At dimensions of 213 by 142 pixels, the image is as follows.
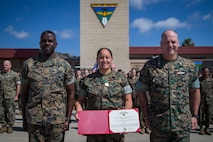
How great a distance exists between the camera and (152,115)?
8.77 ft

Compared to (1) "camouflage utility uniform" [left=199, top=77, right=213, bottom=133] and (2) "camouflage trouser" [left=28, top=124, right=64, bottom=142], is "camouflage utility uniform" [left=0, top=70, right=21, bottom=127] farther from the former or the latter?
(1) "camouflage utility uniform" [left=199, top=77, right=213, bottom=133]

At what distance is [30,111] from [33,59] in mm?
706

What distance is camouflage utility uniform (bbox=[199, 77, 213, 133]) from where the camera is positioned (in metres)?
6.69

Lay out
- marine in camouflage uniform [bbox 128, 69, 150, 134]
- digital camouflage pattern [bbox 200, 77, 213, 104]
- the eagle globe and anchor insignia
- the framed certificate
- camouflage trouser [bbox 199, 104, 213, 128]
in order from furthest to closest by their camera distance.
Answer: the eagle globe and anchor insignia, marine in camouflage uniform [bbox 128, 69, 150, 134], digital camouflage pattern [bbox 200, 77, 213, 104], camouflage trouser [bbox 199, 104, 213, 128], the framed certificate

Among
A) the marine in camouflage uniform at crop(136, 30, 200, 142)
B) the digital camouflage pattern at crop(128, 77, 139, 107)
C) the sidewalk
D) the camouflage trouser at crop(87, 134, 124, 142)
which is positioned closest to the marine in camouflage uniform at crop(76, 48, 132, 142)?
the camouflage trouser at crop(87, 134, 124, 142)

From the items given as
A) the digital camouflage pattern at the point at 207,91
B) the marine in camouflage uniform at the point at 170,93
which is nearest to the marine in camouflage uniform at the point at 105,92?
the marine in camouflage uniform at the point at 170,93

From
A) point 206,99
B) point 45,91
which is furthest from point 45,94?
point 206,99

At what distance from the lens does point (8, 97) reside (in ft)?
21.9

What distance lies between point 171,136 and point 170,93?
52 centimetres

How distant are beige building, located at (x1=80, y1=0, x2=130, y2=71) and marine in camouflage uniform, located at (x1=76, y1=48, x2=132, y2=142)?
46.4 feet

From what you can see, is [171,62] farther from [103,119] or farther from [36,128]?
[36,128]

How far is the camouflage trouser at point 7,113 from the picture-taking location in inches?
262

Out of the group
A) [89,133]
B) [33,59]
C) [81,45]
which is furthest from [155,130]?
[81,45]

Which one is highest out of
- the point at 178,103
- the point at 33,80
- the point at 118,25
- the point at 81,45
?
the point at 118,25
